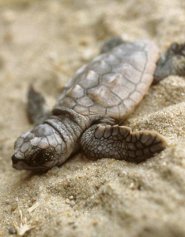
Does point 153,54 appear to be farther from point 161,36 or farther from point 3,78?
point 3,78

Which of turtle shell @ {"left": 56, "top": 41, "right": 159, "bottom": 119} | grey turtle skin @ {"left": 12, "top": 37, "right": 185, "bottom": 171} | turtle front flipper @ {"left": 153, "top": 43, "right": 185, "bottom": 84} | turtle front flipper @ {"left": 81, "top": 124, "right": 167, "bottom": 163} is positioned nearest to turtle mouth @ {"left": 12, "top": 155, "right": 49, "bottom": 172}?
grey turtle skin @ {"left": 12, "top": 37, "right": 185, "bottom": 171}

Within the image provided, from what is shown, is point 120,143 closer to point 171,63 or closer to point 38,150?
point 38,150

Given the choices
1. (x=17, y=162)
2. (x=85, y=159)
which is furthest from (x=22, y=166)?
(x=85, y=159)

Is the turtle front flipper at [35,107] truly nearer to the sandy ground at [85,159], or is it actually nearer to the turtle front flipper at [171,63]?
the sandy ground at [85,159]

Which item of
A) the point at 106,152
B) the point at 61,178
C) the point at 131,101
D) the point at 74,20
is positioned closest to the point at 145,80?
the point at 131,101

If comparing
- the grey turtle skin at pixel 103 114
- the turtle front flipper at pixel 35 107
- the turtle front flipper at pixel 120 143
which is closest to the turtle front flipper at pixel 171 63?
the grey turtle skin at pixel 103 114
